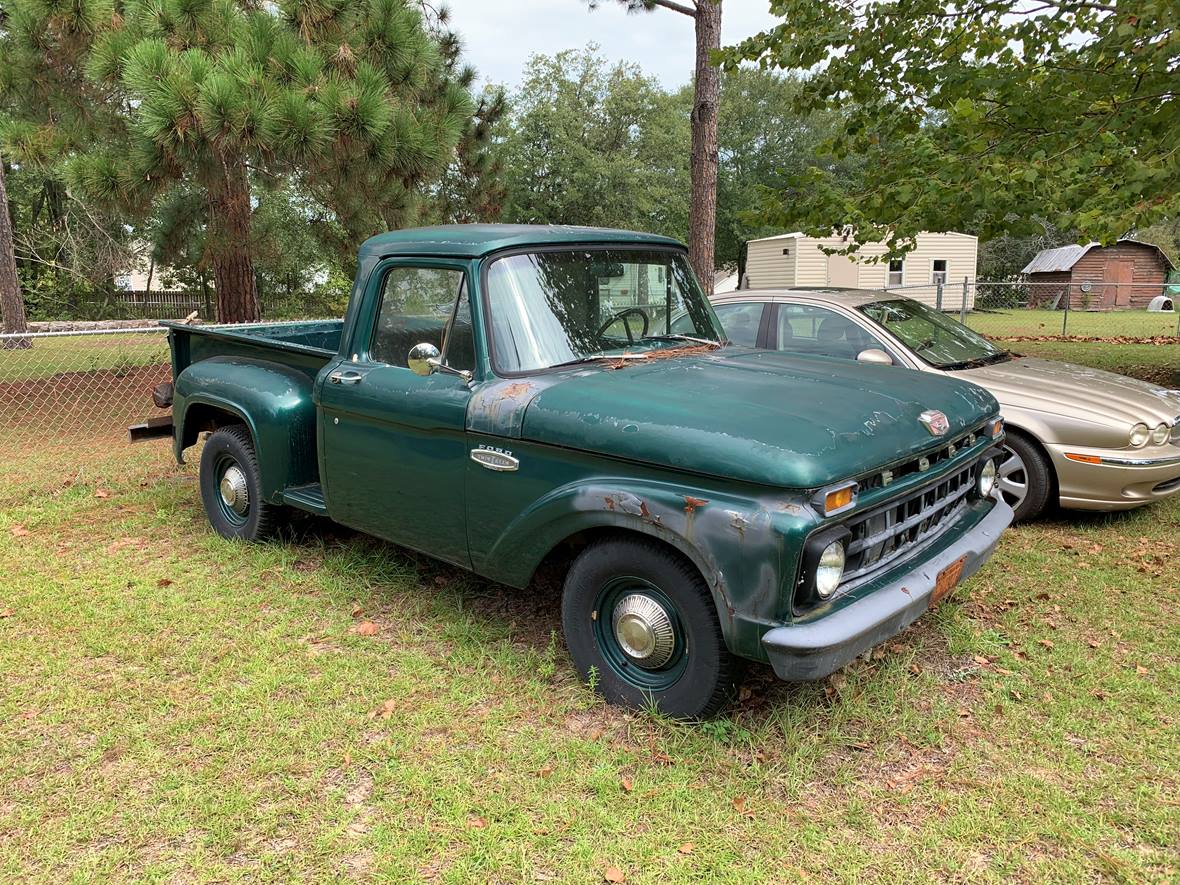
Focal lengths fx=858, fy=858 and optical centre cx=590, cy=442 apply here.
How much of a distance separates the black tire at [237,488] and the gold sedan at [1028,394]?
11.5 ft

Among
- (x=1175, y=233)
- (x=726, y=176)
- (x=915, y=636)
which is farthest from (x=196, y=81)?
A: (x=1175, y=233)

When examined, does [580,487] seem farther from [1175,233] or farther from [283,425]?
[1175,233]

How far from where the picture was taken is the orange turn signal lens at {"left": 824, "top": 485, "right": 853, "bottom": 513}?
2.87 meters

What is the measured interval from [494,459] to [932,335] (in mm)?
4097

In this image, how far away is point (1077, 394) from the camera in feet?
18.3

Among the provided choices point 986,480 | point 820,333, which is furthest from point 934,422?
point 820,333

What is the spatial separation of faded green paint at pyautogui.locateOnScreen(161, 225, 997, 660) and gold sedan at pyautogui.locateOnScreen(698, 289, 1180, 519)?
1640 mm

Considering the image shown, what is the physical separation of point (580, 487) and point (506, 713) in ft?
3.33

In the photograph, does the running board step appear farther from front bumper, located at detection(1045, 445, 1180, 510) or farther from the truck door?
front bumper, located at detection(1045, 445, 1180, 510)

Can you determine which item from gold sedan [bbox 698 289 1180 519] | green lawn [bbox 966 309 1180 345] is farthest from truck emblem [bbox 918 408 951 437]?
green lawn [bbox 966 309 1180 345]

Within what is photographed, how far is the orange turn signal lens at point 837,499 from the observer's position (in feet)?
9.41

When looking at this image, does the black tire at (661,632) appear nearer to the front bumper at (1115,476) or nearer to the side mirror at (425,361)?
the side mirror at (425,361)

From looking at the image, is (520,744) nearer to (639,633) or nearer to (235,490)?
(639,633)

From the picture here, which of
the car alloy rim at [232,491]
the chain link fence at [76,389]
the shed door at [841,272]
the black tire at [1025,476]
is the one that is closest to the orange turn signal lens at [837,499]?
the black tire at [1025,476]
